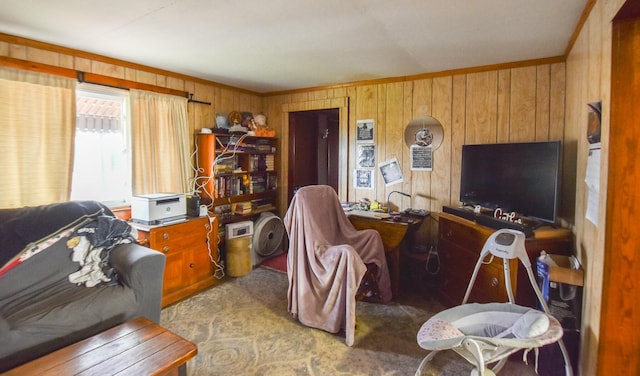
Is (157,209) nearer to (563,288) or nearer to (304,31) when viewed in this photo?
(304,31)

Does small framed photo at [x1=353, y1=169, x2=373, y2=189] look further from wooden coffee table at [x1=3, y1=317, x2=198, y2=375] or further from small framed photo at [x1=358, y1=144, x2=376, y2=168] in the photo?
wooden coffee table at [x1=3, y1=317, x2=198, y2=375]

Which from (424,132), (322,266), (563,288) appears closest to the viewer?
(563,288)

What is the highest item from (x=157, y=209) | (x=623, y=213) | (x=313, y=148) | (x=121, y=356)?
(x=313, y=148)

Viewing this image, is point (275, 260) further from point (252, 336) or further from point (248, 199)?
point (252, 336)

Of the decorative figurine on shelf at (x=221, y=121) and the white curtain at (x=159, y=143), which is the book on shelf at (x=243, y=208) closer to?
the white curtain at (x=159, y=143)

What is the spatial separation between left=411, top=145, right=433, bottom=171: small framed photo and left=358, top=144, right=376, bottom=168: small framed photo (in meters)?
0.46

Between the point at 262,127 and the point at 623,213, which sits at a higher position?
the point at 262,127

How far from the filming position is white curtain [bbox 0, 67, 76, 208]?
2.42 meters

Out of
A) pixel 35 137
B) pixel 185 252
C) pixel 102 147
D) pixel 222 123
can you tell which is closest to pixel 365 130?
pixel 222 123

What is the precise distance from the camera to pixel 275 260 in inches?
164

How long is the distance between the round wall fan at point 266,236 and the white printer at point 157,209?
1.01 m

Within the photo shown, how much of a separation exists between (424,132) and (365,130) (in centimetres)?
70

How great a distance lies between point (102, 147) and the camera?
10.1 ft

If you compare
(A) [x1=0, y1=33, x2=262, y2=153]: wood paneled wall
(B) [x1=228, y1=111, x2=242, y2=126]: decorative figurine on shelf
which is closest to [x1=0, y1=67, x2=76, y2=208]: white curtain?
(A) [x1=0, y1=33, x2=262, y2=153]: wood paneled wall
